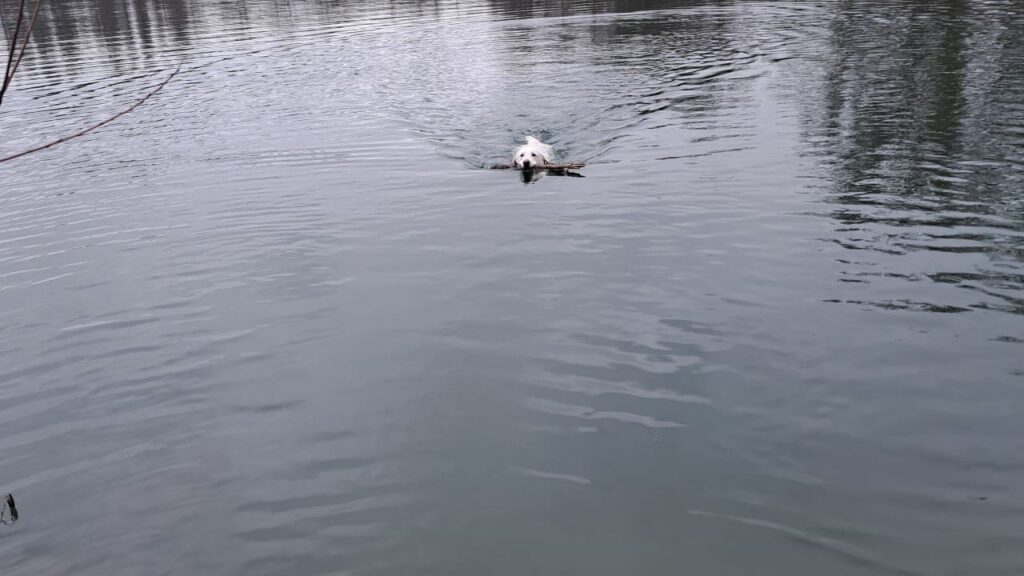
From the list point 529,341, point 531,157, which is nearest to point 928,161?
point 531,157

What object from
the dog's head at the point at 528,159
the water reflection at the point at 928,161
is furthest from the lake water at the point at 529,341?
the dog's head at the point at 528,159

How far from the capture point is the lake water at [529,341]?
6477 millimetres

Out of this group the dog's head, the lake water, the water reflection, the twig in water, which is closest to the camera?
the lake water

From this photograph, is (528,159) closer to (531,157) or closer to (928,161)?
(531,157)

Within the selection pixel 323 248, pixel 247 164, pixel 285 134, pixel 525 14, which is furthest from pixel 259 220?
pixel 525 14

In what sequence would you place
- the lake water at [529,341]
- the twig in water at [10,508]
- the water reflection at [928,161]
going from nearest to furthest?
1. the lake water at [529,341]
2. the twig in water at [10,508]
3. the water reflection at [928,161]

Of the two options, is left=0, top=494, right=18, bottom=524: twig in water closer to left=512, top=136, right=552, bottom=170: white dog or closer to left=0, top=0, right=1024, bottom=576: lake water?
left=0, top=0, right=1024, bottom=576: lake water

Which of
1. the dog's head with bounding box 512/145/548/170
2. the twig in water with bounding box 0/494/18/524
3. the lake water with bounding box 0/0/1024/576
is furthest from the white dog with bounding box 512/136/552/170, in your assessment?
the twig in water with bounding box 0/494/18/524

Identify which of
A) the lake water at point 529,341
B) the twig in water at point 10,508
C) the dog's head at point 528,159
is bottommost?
the twig in water at point 10,508

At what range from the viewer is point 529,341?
9.43 metres

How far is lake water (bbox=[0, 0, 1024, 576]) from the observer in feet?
21.2

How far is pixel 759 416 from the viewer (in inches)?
302

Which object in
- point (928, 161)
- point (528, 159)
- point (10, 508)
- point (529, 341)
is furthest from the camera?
point (528, 159)

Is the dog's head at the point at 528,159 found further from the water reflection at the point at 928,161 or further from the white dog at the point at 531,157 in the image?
the water reflection at the point at 928,161
